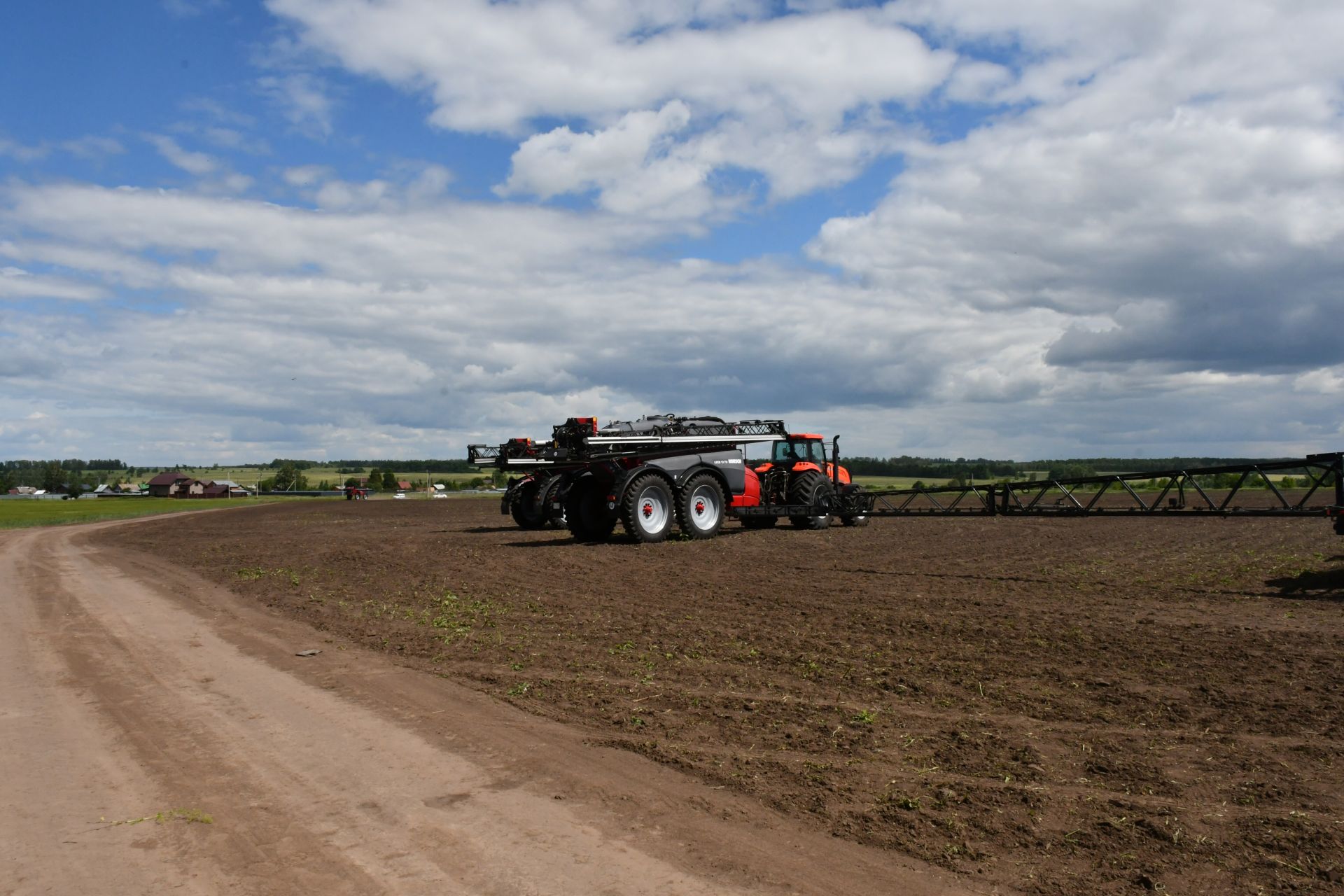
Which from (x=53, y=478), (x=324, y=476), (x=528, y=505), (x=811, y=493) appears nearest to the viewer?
(x=811, y=493)

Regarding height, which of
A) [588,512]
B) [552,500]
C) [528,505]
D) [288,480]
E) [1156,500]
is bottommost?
[1156,500]

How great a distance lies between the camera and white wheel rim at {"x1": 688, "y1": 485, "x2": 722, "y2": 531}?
20531 mm

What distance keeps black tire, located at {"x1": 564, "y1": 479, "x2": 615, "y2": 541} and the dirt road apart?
1198cm

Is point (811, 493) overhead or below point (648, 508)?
overhead

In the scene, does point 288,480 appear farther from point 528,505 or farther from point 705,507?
point 705,507

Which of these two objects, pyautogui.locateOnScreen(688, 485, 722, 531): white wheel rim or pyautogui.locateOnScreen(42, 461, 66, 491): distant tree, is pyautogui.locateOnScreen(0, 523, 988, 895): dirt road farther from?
pyautogui.locateOnScreen(42, 461, 66, 491): distant tree

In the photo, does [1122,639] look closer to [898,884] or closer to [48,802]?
[898,884]

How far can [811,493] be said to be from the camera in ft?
75.8

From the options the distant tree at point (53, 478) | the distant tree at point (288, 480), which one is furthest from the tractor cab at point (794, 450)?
the distant tree at point (53, 478)

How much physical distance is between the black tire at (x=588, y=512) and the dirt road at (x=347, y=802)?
12.0m

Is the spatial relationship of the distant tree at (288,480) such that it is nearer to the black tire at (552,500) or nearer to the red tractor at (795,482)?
the black tire at (552,500)

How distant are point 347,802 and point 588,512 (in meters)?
15.5

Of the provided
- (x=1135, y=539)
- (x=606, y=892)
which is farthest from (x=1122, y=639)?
(x=1135, y=539)

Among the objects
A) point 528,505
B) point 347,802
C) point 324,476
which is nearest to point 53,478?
point 324,476
